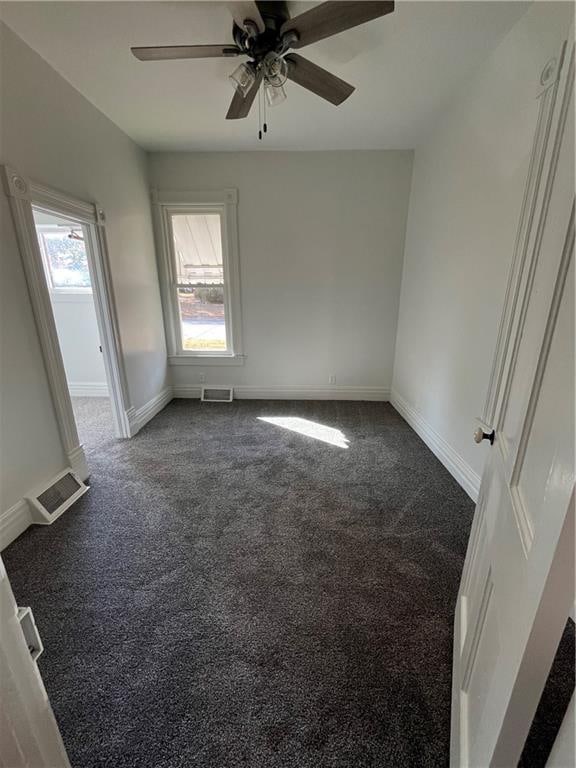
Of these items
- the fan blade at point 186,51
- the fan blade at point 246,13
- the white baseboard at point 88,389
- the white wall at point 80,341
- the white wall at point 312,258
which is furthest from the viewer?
the white baseboard at point 88,389

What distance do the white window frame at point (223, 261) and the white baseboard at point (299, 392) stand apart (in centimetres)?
38

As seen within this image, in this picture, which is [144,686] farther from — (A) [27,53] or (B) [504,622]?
(A) [27,53]

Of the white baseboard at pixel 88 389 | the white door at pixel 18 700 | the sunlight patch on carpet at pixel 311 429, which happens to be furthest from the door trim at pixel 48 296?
the white door at pixel 18 700

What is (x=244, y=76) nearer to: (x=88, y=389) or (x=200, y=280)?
(x=200, y=280)

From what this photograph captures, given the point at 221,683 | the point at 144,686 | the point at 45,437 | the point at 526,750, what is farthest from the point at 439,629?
the point at 45,437

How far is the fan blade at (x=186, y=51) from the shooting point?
1623 millimetres

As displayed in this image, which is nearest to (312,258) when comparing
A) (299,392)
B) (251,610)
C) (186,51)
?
(299,392)

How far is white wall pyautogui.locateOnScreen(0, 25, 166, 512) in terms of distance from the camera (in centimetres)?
188

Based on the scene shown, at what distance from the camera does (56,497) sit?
7.27 ft

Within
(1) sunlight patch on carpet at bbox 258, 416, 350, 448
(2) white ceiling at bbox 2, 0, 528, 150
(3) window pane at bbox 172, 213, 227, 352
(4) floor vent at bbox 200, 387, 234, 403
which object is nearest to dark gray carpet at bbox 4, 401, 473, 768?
(1) sunlight patch on carpet at bbox 258, 416, 350, 448

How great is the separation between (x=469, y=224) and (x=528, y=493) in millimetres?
2283

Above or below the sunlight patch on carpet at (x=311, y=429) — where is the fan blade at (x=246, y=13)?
above

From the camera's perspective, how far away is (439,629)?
1463 mm

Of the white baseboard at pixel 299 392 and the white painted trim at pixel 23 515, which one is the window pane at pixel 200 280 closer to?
the white baseboard at pixel 299 392
